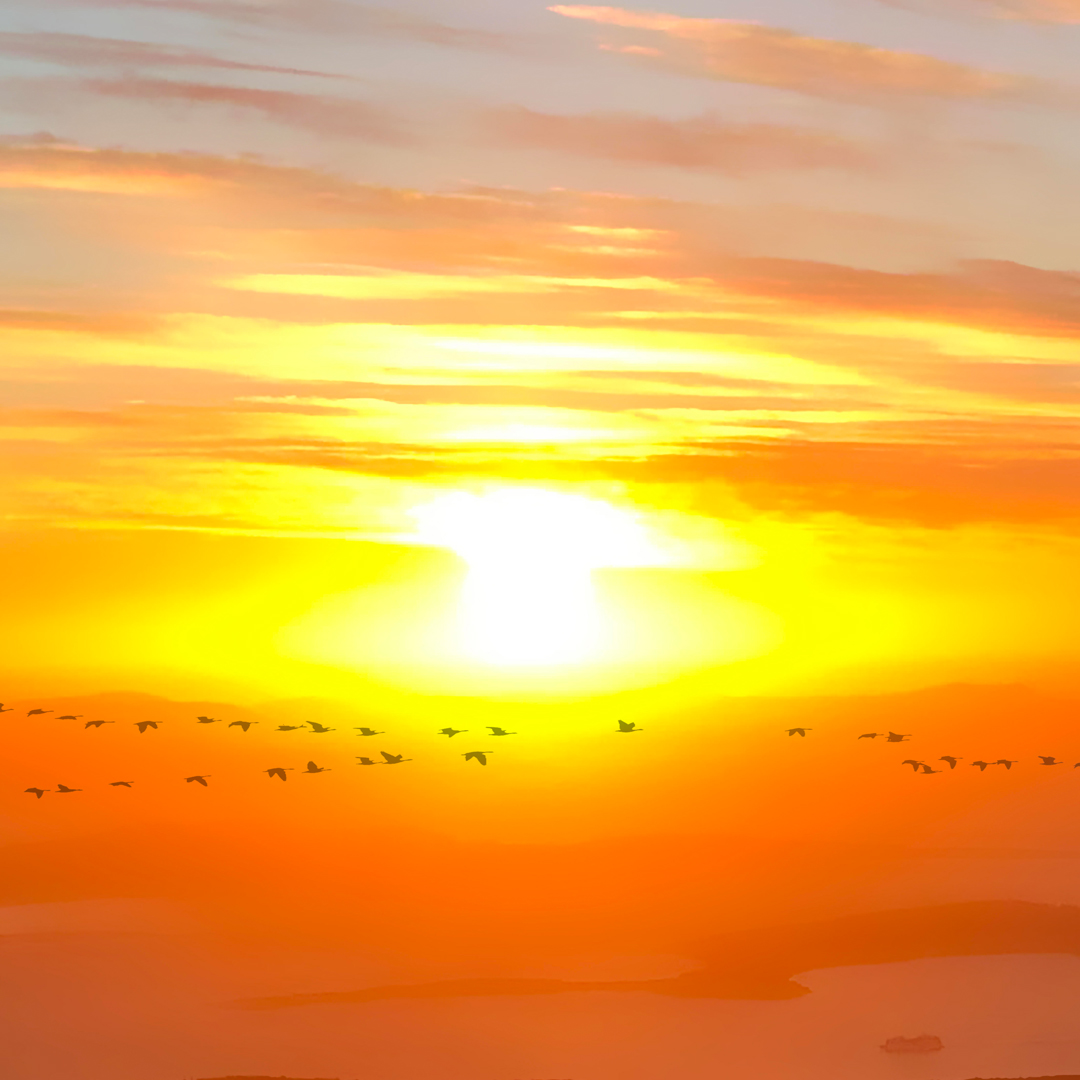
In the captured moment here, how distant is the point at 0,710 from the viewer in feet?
492

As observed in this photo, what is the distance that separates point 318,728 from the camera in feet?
531

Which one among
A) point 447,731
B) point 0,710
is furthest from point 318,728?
point 0,710

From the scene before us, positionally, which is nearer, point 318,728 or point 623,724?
point 623,724

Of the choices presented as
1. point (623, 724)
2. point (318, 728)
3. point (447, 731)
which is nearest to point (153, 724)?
point (318, 728)

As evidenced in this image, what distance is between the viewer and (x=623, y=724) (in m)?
152

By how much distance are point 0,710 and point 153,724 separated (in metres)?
19.8

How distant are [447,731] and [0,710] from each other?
144 feet

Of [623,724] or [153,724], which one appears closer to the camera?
[623,724]

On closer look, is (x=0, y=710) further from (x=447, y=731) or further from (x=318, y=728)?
(x=447, y=731)

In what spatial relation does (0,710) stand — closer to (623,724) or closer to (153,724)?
(153,724)

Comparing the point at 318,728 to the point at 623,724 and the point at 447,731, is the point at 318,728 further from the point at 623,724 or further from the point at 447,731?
the point at 623,724

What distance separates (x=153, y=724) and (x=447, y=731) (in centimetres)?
3424

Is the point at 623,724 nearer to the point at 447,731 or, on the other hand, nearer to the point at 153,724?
the point at 447,731

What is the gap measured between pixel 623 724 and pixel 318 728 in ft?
110
